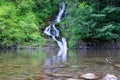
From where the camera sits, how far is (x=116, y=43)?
Answer: 926 inches

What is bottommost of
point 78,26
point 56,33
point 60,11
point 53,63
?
point 53,63

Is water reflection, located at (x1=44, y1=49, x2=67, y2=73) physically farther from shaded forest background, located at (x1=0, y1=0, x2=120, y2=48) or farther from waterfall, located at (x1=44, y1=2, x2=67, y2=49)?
shaded forest background, located at (x1=0, y1=0, x2=120, y2=48)

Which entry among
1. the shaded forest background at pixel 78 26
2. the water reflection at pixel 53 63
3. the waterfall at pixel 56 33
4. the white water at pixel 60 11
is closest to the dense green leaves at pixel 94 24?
the shaded forest background at pixel 78 26

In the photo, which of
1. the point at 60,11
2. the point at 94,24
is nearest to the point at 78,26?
the point at 94,24

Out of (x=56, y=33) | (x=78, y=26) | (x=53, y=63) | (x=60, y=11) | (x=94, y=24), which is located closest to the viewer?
(x=53, y=63)

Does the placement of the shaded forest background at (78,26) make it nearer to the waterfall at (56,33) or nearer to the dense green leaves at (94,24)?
the dense green leaves at (94,24)

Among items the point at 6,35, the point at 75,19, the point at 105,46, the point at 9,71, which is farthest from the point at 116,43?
the point at 9,71

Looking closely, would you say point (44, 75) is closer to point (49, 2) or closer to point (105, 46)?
point (105, 46)

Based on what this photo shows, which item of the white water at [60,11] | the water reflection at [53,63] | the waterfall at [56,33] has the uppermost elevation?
the white water at [60,11]

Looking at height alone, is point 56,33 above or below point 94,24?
below

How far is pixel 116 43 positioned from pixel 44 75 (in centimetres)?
1543

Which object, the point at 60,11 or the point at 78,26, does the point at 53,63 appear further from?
the point at 60,11

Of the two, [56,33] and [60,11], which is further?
[60,11]

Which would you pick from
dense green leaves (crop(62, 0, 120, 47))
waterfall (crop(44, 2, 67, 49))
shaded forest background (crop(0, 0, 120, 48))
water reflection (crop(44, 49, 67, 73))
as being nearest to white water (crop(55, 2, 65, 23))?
waterfall (crop(44, 2, 67, 49))
